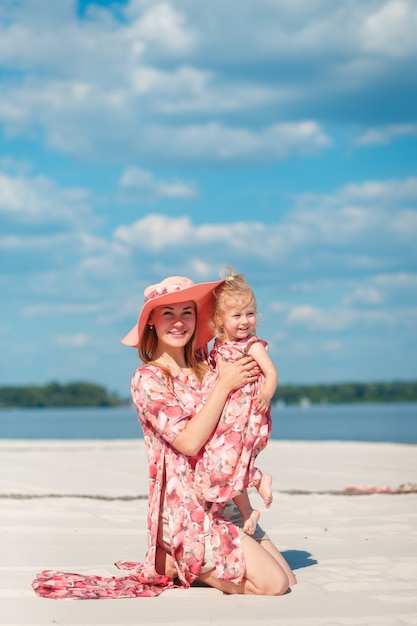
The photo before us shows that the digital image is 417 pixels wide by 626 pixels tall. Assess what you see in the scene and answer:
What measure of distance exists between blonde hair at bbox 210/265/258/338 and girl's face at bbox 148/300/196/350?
5.1 inches

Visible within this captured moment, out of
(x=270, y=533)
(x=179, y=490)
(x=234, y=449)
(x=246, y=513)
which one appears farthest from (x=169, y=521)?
(x=270, y=533)

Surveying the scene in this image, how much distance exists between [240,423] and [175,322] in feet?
2.07

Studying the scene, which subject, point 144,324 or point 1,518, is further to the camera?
point 1,518

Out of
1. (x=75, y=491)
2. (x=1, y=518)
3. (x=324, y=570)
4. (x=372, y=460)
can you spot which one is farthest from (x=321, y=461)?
(x=324, y=570)

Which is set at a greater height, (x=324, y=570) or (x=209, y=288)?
(x=209, y=288)

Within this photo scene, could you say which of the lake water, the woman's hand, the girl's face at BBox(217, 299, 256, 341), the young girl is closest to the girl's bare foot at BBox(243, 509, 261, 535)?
the young girl

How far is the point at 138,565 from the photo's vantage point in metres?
5.39

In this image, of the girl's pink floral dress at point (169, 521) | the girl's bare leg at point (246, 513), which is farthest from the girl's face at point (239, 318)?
the girl's bare leg at point (246, 513)

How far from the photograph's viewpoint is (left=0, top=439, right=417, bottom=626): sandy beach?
4402 mm

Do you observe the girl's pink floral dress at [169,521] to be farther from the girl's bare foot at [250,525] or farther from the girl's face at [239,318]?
the girl's face at [239,318]

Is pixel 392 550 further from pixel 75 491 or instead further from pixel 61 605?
pixel 75 491

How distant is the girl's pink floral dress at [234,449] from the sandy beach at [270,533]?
0.53 metres

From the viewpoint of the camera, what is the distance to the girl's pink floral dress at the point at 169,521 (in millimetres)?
4809

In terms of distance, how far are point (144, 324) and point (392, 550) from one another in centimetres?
221
